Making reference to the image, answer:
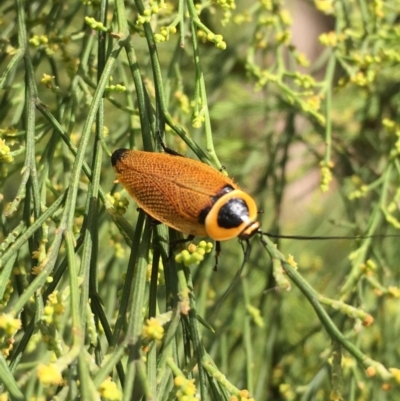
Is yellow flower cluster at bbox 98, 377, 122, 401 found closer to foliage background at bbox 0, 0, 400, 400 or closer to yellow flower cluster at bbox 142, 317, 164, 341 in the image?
foliage background at bbox 0, 0, 400, 400

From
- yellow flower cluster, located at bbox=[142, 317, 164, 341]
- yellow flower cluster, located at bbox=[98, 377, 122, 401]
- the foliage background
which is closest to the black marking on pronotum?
the foliage background

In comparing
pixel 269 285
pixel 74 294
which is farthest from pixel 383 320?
pixel 74 294

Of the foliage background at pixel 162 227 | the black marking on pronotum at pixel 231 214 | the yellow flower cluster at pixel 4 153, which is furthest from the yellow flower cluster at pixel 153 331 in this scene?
the yellow flower cluster at pixel 4 153

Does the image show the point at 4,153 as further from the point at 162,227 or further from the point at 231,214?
the point at 231,214

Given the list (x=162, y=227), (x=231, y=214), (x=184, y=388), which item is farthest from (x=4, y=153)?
(x=184, y=388)

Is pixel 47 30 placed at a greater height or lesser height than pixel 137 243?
greater

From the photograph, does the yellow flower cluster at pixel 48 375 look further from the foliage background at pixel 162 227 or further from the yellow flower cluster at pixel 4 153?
the yellow flower cluster at pixel 4 153

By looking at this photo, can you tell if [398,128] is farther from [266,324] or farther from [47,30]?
[47,30]

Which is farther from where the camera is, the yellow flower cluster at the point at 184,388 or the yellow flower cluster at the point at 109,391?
the yellow flower cluster at the point at 184,388
